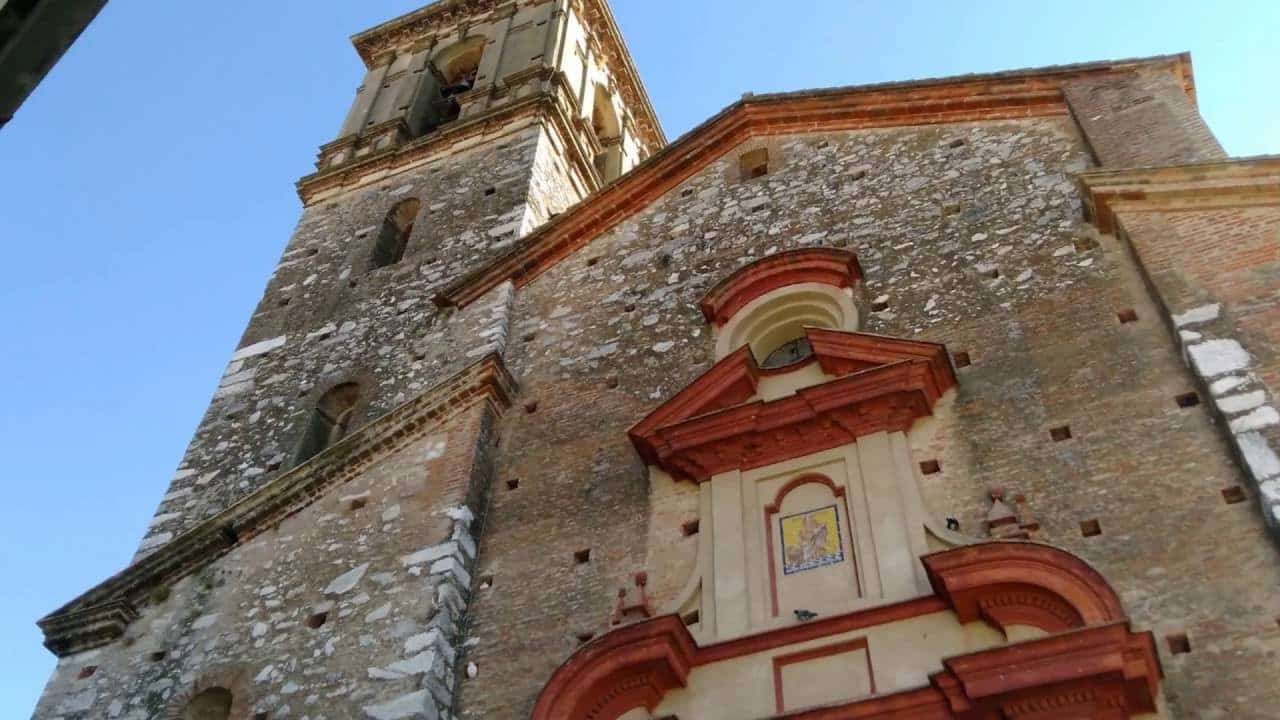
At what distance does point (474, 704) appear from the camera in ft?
25.6

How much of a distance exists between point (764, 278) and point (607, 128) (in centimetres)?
1045

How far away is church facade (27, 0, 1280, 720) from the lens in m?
6.76

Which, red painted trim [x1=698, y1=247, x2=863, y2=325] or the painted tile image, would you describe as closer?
the painted tile image

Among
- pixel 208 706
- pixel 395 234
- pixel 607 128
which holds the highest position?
pixel 607 128

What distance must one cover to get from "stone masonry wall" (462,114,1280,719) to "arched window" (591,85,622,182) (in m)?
7.47

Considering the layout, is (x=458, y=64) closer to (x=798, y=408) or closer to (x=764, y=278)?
(x=764, y=278)

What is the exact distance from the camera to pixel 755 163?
11.7 meters

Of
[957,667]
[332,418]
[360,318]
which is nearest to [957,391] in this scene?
[957,667]

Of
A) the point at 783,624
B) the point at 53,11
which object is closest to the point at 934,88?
the point at 783,624

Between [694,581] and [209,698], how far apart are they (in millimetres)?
3472

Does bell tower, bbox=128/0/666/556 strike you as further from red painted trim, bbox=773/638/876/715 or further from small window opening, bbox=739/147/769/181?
red painted trim, bbox=773/638/876/715

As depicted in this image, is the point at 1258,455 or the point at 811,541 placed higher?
the point at 811,541

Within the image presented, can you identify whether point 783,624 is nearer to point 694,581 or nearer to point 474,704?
point 694,581

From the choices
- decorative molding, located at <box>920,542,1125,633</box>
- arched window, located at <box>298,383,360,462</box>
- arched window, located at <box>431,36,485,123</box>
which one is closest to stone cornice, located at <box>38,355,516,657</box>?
arched window, located at <box>298,383,360,462</box>
